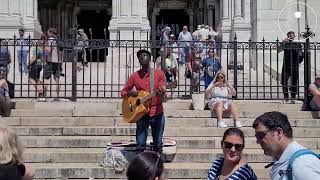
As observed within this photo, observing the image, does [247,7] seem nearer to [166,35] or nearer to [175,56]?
[166,35]

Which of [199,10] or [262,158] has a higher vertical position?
[199,10]

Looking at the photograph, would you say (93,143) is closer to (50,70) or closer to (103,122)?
(103,122)

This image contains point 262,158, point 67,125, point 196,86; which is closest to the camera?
point 262,158

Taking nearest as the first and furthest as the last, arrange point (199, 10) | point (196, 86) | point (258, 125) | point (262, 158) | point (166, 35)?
1. point (258, 125)
2. point (262, 158)
3. point (196, 86)
4. point (166, 35)
5. point (199, 10)

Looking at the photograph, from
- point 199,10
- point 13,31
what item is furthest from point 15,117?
point 199,10

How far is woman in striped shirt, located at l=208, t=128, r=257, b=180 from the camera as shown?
16.4 feet

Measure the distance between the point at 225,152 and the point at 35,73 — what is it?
1209 centimetres

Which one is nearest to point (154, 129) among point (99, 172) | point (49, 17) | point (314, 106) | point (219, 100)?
point (99, 172)

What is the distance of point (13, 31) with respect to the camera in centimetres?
2356

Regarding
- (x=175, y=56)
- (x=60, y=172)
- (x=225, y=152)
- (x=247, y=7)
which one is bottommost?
(x=60, y=172)

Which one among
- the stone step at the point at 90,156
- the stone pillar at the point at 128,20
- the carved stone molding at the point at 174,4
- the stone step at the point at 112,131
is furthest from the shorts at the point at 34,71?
the carved stone molding at the point at 174,4

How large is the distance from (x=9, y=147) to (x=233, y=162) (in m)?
1.97

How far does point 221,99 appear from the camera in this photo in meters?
12.6

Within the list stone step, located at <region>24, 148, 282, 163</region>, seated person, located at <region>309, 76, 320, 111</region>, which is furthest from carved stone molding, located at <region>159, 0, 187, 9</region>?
stone step, located at <region>24, 148, 282, 163</region>
